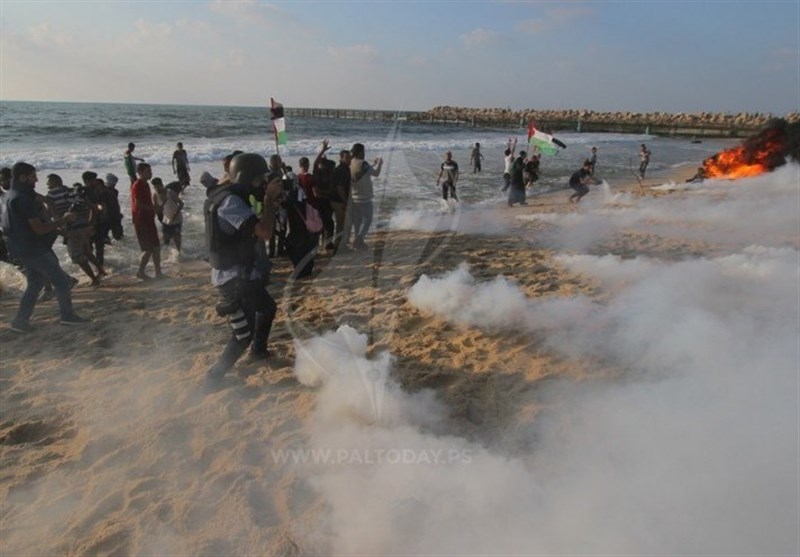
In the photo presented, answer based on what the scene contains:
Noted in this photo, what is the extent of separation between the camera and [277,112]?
772 cm

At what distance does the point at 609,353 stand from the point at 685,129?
58.5 metres

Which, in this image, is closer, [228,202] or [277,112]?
[228,202]

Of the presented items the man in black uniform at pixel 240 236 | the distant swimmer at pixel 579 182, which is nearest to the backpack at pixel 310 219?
→ the man in black uniform at pixel 240 236

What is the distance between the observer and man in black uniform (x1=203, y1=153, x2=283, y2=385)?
3.34 meters

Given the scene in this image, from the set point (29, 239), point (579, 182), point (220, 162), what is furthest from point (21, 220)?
point (220, 162)

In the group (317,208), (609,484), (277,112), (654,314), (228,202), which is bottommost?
(609,484)

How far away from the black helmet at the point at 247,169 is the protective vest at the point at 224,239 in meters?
0.10

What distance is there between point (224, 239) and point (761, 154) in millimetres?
18041

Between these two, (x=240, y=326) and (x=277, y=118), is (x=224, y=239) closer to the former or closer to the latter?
(x=240, y=326)

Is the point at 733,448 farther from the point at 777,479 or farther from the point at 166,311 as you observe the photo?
the point at 166,311

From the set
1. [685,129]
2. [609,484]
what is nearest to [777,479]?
[609,484]

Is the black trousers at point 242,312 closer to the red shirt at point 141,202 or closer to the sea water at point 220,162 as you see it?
the red shirt at point 141,202

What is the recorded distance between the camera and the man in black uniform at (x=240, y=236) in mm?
3342

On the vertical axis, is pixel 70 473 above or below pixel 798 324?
below
